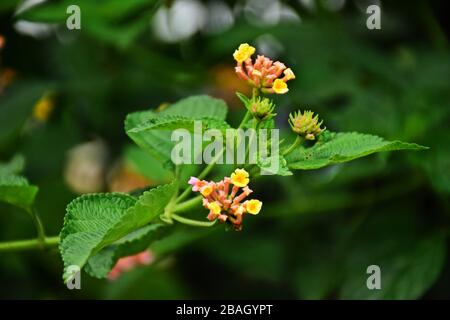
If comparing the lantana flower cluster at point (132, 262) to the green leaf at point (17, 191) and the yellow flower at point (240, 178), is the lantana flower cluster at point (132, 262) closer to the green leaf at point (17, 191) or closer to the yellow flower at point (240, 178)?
the green leaf at point (17, 191)

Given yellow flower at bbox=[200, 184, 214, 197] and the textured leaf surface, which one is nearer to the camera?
yellow flower at bbox=[200, 184, 214, 197]

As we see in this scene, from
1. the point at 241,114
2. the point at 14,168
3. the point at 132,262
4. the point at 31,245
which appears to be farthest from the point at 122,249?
the point at 241,114

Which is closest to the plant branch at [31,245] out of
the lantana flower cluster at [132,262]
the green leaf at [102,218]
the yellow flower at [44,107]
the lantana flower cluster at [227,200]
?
the green leaf at [102,218]

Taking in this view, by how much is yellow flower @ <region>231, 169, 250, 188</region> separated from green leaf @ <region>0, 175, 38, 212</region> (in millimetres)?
245

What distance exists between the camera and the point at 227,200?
0.72 meters

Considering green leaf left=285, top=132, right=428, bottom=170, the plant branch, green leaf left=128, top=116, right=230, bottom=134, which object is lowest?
the plant branch

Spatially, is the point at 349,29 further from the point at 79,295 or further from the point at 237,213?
the point at 237,213

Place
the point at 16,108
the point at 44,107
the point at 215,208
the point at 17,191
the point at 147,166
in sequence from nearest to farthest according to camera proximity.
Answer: the point at 215,208 < the point at 17,191 < the point at 147,166 < the point at 16,108 < the point at 44,107

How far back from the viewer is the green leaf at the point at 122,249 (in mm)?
814

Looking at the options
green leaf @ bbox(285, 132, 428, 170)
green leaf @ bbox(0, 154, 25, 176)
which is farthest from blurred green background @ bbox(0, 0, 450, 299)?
green leaf @ bbox(285, 132, 428, 170)

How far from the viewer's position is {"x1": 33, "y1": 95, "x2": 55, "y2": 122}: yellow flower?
1410mm

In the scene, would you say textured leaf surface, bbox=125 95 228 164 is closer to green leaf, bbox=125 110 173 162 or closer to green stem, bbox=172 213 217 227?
green leaf, bbox=125 110 173 162

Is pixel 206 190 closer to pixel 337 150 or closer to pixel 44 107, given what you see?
pixel 337 150

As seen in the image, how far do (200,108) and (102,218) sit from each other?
0.22m
